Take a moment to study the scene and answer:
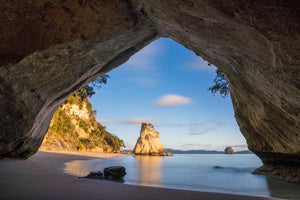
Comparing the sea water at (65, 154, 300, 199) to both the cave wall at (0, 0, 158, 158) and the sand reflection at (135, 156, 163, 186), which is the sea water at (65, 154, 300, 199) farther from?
the cave wall at (0, 0, 158, 158)

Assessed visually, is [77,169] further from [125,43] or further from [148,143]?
[148,143]

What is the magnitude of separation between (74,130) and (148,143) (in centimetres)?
2858

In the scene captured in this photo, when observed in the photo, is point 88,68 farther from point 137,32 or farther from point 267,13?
point 267,13

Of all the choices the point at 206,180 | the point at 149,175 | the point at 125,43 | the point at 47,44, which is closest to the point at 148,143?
the point at 149,175

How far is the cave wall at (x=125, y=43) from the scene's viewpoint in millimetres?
2891

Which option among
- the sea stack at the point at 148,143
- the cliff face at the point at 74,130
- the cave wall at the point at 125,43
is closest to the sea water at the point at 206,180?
the cave wall at the point at 125,43

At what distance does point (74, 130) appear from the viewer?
94.4ft

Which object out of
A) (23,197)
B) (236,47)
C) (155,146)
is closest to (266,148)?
(236,47)

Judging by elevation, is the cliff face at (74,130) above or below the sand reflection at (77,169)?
above

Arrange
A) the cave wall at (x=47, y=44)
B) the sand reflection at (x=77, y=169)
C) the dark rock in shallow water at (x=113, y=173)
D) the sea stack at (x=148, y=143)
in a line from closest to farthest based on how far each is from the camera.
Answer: the cave wall at (x=47, y=44) → the dark rock in shallow water at (x=113, y=173) → the sand reflection at (x=77, y=169) → the sea stack at (x=148, y=143)

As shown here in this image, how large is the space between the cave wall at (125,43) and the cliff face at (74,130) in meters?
17.6

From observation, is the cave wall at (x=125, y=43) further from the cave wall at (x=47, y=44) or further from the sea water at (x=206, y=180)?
the sea water at (x=206, y=180)

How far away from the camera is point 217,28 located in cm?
364

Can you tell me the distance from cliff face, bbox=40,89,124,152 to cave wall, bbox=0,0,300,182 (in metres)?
17.6
